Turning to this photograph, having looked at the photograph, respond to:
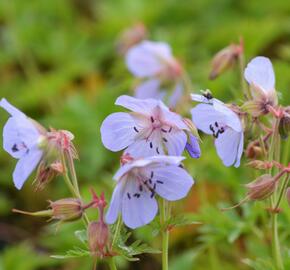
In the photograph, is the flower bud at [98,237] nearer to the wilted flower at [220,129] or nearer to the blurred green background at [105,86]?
the wilted flower at [220,129]

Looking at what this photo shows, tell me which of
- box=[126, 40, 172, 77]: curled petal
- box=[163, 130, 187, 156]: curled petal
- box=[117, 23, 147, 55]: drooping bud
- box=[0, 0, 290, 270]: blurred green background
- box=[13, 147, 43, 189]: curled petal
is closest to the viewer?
box=[13, 147, 43, 189]: curled petal

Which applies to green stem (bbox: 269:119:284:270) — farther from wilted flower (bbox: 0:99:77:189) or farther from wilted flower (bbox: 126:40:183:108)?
wilted flower (bbox: 126:40:183:108)

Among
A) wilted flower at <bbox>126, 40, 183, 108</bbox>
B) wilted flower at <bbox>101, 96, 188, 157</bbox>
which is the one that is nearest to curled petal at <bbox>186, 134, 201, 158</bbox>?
wilted flower at <bbox>101, 96, 188, 157</bbox>

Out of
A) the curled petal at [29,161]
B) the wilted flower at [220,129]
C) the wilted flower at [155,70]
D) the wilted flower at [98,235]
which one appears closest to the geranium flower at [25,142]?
the curled petal at [29,161]

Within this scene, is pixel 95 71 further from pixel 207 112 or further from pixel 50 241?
pixel 207 112

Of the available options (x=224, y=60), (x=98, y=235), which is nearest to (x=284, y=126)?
(x=98, y=235)

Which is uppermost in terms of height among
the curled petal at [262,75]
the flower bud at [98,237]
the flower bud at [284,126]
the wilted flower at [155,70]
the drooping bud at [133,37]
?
the drooping bud at [133,37]

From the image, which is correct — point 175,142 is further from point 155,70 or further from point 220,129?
point 155,70
